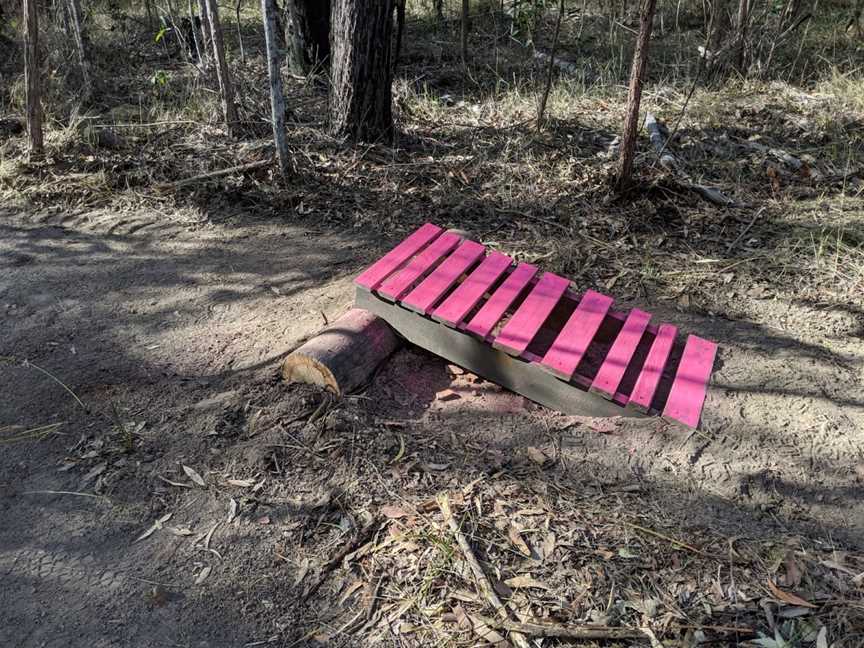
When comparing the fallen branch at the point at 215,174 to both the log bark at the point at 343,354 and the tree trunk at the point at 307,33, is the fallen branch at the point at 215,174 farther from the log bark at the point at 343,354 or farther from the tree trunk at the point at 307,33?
the tree trunk at the point at 307,33

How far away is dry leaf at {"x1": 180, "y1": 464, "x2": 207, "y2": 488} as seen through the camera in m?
2.67

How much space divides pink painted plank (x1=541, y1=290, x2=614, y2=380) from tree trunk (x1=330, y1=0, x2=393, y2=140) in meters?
2.58

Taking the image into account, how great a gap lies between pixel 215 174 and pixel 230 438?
2.62 metres

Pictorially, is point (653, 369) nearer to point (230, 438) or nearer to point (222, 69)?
point (230, 438)

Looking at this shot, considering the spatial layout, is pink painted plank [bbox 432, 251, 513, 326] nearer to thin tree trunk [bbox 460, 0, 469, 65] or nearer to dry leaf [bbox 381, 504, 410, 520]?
dry leaf [bbox 381, 504, 410, 520]

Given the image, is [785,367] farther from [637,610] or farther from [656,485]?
[637,610]

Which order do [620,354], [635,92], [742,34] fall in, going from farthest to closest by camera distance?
[742,34] < [635,92] < [620,354]

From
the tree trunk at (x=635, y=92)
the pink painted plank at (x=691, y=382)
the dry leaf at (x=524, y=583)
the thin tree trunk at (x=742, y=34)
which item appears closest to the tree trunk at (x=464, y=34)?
the thin tree trunk at (x=742, y=34)

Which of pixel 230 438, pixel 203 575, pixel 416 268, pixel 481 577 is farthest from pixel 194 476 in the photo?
pixel 416 268

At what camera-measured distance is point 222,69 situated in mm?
5043

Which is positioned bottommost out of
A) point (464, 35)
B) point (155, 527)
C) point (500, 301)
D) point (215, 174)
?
point (155, 527)

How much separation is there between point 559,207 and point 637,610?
3.05 m

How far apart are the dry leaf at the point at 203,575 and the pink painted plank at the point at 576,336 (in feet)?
5.19

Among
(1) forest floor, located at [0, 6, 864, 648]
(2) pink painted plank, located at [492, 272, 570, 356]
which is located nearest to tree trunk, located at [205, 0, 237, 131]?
(1) forest floor, located at [0, 6, 864, 648]
